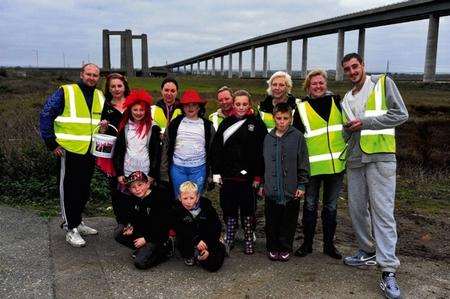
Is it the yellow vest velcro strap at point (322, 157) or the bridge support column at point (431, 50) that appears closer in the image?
the yellow vest velcro strap at point (322, 157)

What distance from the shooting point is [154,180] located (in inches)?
207

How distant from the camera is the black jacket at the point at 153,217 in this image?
15.9 ft

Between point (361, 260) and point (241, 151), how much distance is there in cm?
168

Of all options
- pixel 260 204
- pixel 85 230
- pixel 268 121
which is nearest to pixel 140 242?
pixel 85 230

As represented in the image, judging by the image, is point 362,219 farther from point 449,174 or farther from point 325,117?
point 449,174

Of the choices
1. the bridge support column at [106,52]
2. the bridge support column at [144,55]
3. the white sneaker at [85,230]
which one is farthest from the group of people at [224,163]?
the bridge support column at [144,55]

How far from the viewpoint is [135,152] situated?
17.0 feet

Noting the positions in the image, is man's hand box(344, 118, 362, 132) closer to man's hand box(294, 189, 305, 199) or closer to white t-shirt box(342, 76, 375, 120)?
white t-shirt box(342, 76, 375, 120)

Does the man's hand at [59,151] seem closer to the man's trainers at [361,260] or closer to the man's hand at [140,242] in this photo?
the man's hand at [140,242]

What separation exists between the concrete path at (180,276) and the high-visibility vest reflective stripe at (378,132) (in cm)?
126

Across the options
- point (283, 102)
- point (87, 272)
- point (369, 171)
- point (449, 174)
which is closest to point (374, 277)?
point (369, 171)

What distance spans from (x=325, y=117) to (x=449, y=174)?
863 cm

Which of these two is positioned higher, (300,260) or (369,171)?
(369,171)

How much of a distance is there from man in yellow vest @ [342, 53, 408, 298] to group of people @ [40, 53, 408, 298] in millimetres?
14
